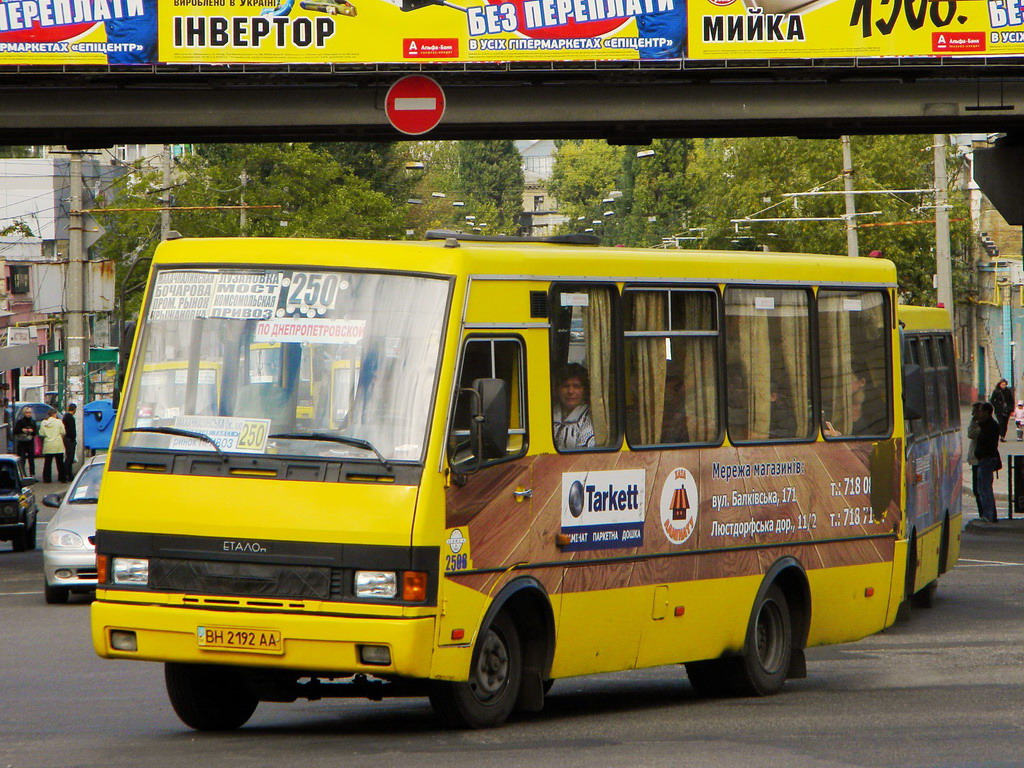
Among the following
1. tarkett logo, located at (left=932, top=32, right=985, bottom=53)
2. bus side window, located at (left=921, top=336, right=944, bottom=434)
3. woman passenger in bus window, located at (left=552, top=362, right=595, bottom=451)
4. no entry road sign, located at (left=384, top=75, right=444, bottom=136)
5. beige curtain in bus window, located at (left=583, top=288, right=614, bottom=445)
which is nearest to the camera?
woman passenger in bus window, located at (left=552, top=362, right=595, bottom=451)

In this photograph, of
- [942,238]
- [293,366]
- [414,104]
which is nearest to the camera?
[293,366]

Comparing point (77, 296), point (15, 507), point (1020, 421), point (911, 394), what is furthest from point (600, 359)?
point (1020, 421)

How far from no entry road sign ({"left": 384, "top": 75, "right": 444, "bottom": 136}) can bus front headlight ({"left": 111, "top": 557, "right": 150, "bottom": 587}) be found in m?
14.4

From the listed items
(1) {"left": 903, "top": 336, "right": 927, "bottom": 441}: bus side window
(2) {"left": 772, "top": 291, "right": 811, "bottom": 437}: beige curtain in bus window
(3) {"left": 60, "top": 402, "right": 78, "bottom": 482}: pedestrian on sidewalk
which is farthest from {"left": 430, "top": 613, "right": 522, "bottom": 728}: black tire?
(3) {"left": 60, "top": 402, "right": 78, "bottom": 482}: pedestrian on sidewalk

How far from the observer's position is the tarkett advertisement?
23047mm

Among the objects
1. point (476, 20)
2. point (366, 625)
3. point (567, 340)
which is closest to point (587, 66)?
point (476, 20)

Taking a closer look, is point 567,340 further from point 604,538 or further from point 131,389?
point 131,389

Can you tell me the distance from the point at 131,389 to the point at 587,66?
1459cm

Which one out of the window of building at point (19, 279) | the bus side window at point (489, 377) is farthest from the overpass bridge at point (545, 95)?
the window of building at point (19, 279)

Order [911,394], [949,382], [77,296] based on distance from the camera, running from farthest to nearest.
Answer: [77,296] < [949,382] < [911,394]

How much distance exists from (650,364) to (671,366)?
21 cm

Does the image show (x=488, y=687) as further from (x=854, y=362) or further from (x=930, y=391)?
(x=930, y=391)

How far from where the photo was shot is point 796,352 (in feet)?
38.4

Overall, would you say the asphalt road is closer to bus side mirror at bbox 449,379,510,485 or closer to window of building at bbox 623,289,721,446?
bus side mirror at bbox 449,379,510,485
